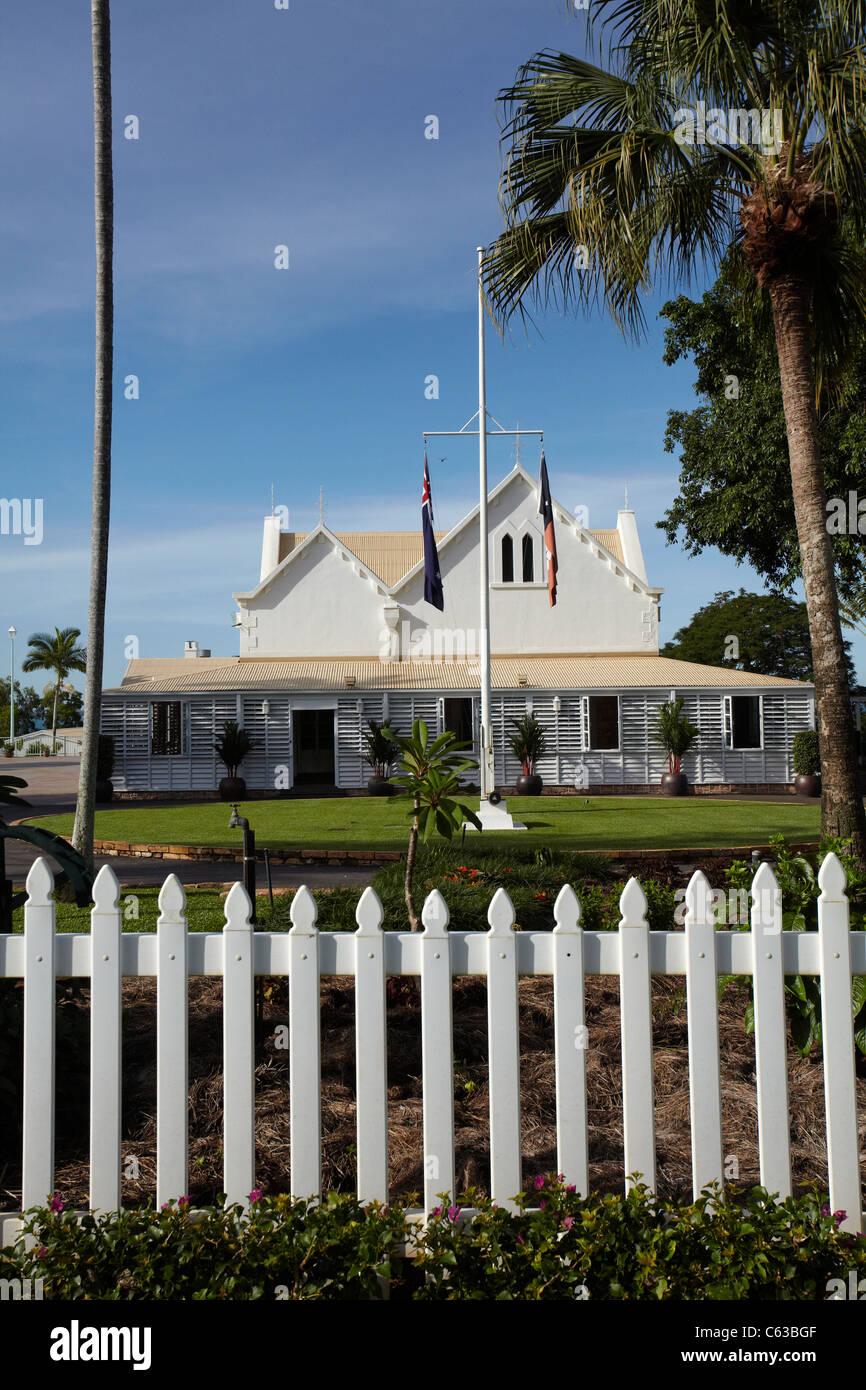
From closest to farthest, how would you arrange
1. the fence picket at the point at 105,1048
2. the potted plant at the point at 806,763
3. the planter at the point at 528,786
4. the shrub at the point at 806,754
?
the fence picket at the point at 105,1048 → the planter at the point at 528,786 → the potted plant at the point at 806,763 → the shrub at the point at 806,754

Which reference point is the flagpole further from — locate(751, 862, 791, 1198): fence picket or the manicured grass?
locate(751, 862, 791, 1198): fence picket

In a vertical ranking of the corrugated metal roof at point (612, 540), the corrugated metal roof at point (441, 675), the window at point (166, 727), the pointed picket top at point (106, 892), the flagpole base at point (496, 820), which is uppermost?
the corrugated metal roof at point (612, 540)

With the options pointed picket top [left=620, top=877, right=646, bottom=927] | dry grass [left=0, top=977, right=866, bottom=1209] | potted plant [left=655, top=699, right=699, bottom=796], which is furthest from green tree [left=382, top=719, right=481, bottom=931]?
potted plant [left=655, top=699, right=699, bottom=796]

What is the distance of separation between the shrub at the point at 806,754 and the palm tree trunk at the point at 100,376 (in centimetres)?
2193

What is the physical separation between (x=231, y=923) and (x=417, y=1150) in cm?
141

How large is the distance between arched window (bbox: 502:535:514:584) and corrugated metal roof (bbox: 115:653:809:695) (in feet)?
8.41

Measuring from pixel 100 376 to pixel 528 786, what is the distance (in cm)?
1866

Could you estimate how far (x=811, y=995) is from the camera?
13.5 feet

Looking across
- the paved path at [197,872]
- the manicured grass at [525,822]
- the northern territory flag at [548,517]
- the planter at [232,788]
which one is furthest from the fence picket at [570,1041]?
the planter at [232,788]

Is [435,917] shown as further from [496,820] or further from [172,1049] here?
[496,820]

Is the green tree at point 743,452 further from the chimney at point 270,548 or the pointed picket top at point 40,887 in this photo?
the pointed picket top at point 40,887

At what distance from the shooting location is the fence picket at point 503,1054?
318 cm

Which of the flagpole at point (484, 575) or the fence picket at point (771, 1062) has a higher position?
the flagpole at point (484, 575)

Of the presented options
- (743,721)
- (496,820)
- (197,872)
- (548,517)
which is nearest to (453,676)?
(548,517)
